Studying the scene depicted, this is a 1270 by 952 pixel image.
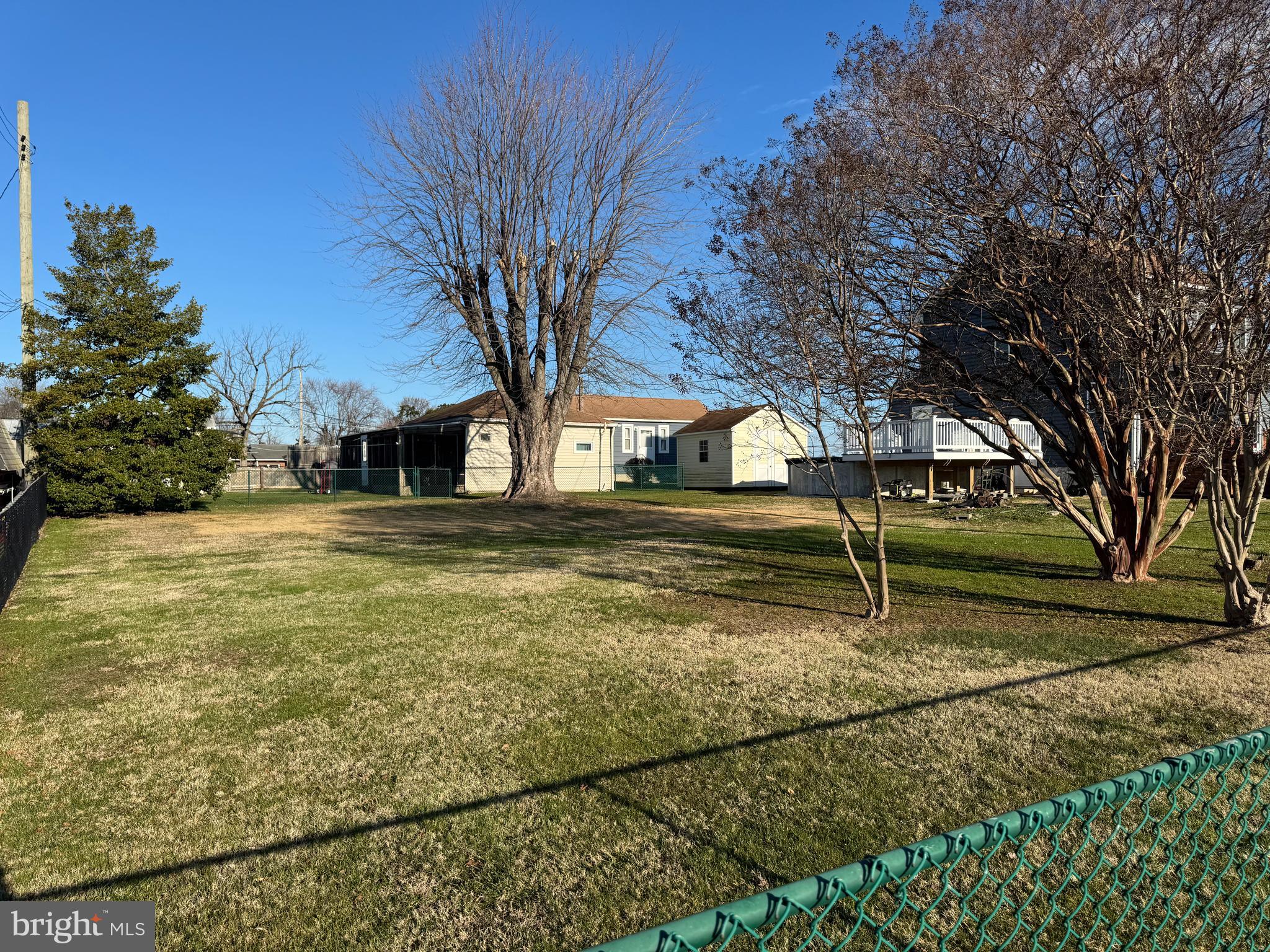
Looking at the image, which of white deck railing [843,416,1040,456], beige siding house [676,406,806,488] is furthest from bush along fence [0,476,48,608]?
beige siding house [676,406,806,488]

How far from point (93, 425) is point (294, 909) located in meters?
20.1

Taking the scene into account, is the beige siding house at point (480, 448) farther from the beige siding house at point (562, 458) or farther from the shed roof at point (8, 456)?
the shed roof at point (8, 456)

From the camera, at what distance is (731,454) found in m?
33.6

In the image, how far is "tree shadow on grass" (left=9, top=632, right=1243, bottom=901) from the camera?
10.2ft

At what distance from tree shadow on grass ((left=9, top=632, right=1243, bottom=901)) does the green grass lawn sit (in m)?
0.02

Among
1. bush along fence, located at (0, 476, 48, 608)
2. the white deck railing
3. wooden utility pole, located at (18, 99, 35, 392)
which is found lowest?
bush along fence, located at (0, 476, 48, 608)

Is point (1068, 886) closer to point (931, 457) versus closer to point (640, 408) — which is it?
point (931, 457)

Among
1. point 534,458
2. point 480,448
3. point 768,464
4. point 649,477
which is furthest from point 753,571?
point 649,477

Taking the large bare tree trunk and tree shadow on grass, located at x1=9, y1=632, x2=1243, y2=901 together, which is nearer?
tree shadow on grass, located at x1=9, y1=632, x2=1243, y2=901

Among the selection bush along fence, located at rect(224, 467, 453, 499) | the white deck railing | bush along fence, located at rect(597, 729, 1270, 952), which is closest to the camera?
bush along fence, located at rect(597, 729, 1270, 952)

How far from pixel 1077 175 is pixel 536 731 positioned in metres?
6.53

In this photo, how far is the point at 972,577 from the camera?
10.2 metres

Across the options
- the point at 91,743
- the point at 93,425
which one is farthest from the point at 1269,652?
the point at 93,425

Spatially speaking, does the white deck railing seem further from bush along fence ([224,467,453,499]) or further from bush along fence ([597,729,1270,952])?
bush along fence ([597,729,1270,952])
